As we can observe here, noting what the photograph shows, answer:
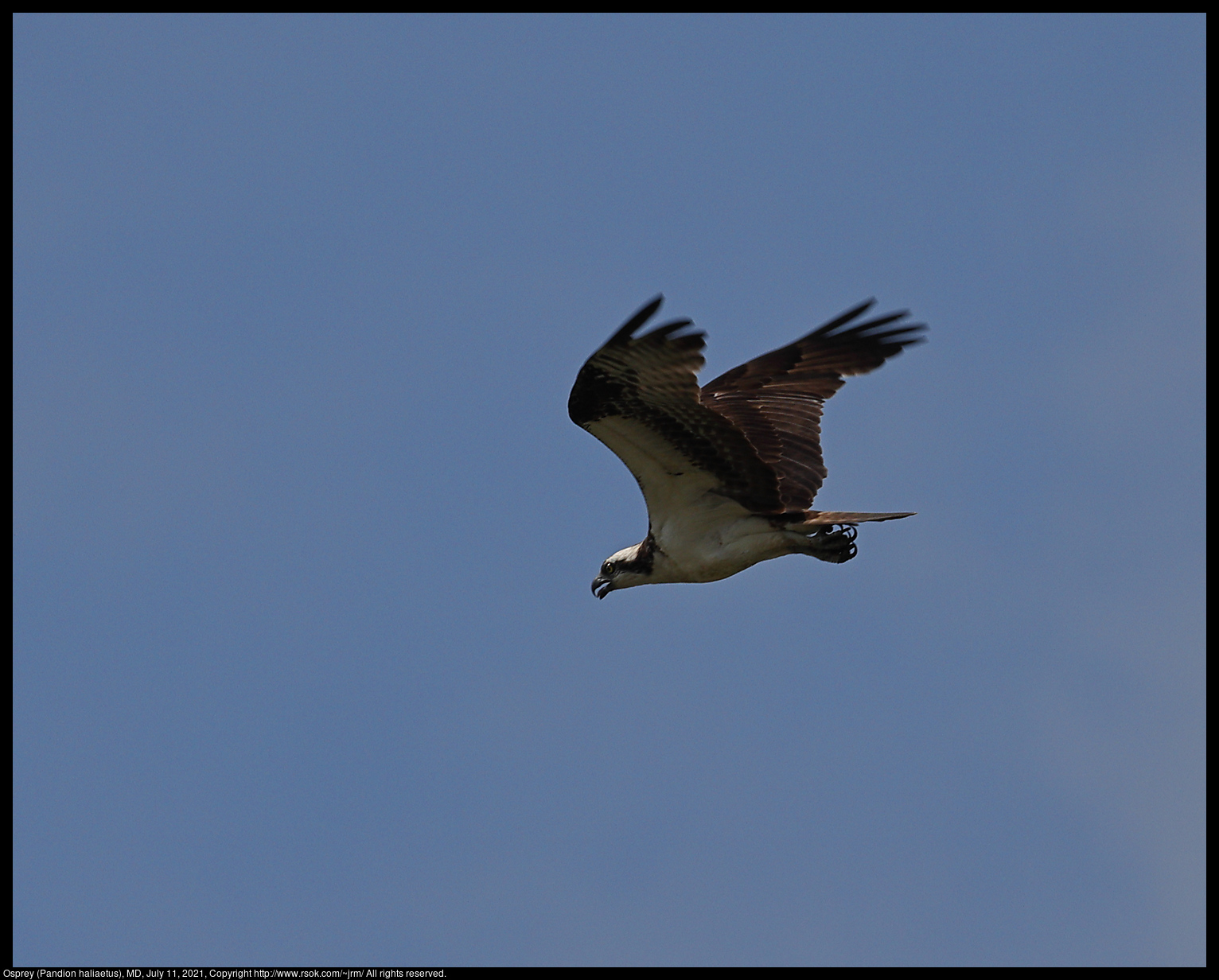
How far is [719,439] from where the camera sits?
38.5ft

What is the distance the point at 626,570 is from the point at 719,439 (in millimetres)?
1967

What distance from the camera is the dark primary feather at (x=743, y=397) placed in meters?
10.8

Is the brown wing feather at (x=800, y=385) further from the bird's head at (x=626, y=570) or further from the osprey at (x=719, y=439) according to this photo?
the bird's head at (x=626, y=570)

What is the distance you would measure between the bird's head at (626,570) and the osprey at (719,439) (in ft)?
0.03

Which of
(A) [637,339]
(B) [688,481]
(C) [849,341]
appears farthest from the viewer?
(C) [849,341]

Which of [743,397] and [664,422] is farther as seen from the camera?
[743,397]

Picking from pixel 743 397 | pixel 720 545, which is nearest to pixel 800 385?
pixel 743 397

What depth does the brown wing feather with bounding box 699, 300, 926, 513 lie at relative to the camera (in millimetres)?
13500

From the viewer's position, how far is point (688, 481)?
12258 millimetres

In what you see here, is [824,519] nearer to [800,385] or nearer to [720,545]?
[720,545]

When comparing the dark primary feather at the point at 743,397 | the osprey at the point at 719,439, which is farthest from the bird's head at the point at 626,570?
the dark primary feather at the point at 743,397
